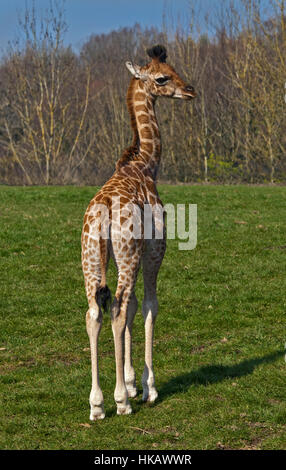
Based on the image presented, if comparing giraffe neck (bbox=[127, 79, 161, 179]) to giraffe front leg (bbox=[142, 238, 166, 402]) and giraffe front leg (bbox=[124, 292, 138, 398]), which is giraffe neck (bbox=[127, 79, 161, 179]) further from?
giraffe front leg (bbox=[124, 292, 138, 398])

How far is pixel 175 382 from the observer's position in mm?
8688

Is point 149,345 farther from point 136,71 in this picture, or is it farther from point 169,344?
point 136,71

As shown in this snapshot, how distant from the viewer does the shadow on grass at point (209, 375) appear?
27.7 feet

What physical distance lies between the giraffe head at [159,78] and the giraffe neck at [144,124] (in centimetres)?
10

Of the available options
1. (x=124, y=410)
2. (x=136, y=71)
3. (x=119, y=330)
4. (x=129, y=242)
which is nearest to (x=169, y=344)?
(x=124, y=410)

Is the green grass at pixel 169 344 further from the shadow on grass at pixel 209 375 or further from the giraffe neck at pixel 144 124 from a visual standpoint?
the giraffe neck at pixel 144 124

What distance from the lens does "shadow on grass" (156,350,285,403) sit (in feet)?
27.7

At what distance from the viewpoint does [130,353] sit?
793 centimetres

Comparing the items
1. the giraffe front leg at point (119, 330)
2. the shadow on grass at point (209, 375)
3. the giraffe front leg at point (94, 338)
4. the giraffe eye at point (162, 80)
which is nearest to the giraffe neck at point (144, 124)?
the giraffe eye at point (162, 80)

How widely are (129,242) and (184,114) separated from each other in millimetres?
32972

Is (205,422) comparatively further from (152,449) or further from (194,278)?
(194,278)

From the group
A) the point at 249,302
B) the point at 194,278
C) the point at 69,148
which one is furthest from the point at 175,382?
the point at 69,148

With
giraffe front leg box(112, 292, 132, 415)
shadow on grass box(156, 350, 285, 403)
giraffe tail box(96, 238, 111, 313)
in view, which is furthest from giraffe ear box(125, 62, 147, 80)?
shadow on grass box(156, 350, 285, 403)

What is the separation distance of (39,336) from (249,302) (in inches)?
167
